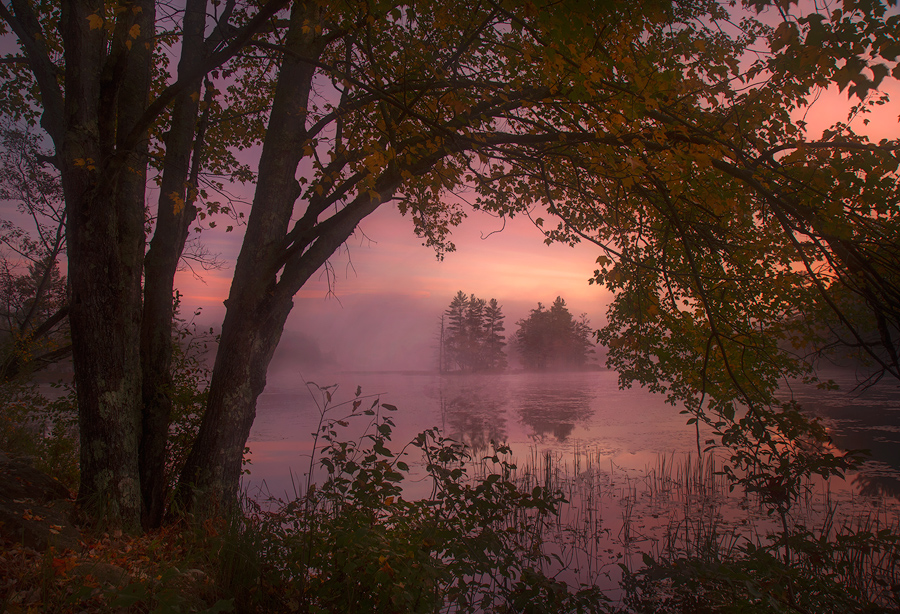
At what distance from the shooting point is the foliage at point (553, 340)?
56.0 m

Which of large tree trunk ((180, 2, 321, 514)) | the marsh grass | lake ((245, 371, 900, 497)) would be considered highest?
large tree trunk ((180, 2, 321, 514))

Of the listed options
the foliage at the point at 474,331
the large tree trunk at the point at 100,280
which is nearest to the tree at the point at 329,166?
the large tree trunk at the point at 100,280

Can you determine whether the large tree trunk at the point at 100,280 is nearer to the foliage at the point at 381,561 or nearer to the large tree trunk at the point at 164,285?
the large tree trunk at the point at 164,285

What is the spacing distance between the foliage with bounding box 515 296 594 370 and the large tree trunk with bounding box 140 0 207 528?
171ft

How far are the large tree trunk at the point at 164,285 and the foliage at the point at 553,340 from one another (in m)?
52.2

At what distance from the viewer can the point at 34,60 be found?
14.5ft

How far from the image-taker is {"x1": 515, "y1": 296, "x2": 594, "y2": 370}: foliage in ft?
184

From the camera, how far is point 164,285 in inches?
201

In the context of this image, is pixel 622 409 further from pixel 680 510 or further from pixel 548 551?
pixel 548 551

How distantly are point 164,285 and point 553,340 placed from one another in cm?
5640

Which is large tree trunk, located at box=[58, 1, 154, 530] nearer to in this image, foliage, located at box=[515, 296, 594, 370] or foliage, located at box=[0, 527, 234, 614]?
foliage, located at box=[0, 527, 234, 614]

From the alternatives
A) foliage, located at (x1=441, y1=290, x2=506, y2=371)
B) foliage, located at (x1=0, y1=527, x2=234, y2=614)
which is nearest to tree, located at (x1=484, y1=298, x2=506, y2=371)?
foliage, located at (x1=441, y1=290, x2=506, y2=371)

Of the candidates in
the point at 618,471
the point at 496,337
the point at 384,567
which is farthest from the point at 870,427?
the point at 496,337

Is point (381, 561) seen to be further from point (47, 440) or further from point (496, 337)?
point (496, 337)
